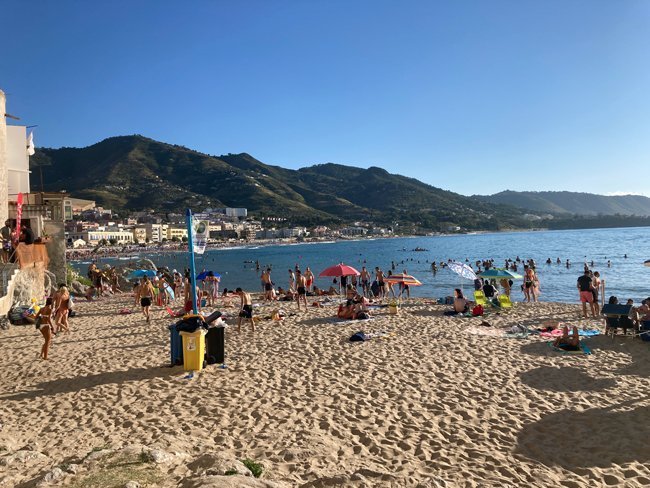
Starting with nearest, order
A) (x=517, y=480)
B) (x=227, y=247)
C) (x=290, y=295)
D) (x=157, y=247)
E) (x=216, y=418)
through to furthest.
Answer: (x=517, y=480)
(x=216, y=418)
(x=290, y=295)
(x=157, y=247)
(x=227, y=247)

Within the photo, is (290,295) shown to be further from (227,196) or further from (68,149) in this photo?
(68,149)

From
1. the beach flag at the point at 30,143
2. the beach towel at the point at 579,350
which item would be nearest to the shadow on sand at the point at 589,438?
the beach towel at the point at 579,350

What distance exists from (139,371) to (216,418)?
2710mm

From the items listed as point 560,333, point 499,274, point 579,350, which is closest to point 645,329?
point 560,333

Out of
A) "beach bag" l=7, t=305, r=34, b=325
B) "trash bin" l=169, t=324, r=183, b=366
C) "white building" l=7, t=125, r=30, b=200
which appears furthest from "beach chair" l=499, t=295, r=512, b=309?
"white building" l=7, t=125, r=30, b=200

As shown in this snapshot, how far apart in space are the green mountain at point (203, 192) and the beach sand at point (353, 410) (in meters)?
138

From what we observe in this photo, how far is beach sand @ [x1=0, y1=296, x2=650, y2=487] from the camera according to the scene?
13.1 ft

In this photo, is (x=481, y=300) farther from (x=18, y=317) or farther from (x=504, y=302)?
(x=18, y=317)

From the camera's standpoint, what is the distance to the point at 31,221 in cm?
1731

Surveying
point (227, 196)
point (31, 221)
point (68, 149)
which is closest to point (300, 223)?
point (227, 196)

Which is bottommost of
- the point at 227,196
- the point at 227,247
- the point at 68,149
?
the point at 227,247

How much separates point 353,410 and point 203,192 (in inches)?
6600

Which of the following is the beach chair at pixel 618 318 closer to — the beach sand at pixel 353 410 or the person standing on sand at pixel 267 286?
the beach sand at pixel 353 410

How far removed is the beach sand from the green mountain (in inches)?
5443
